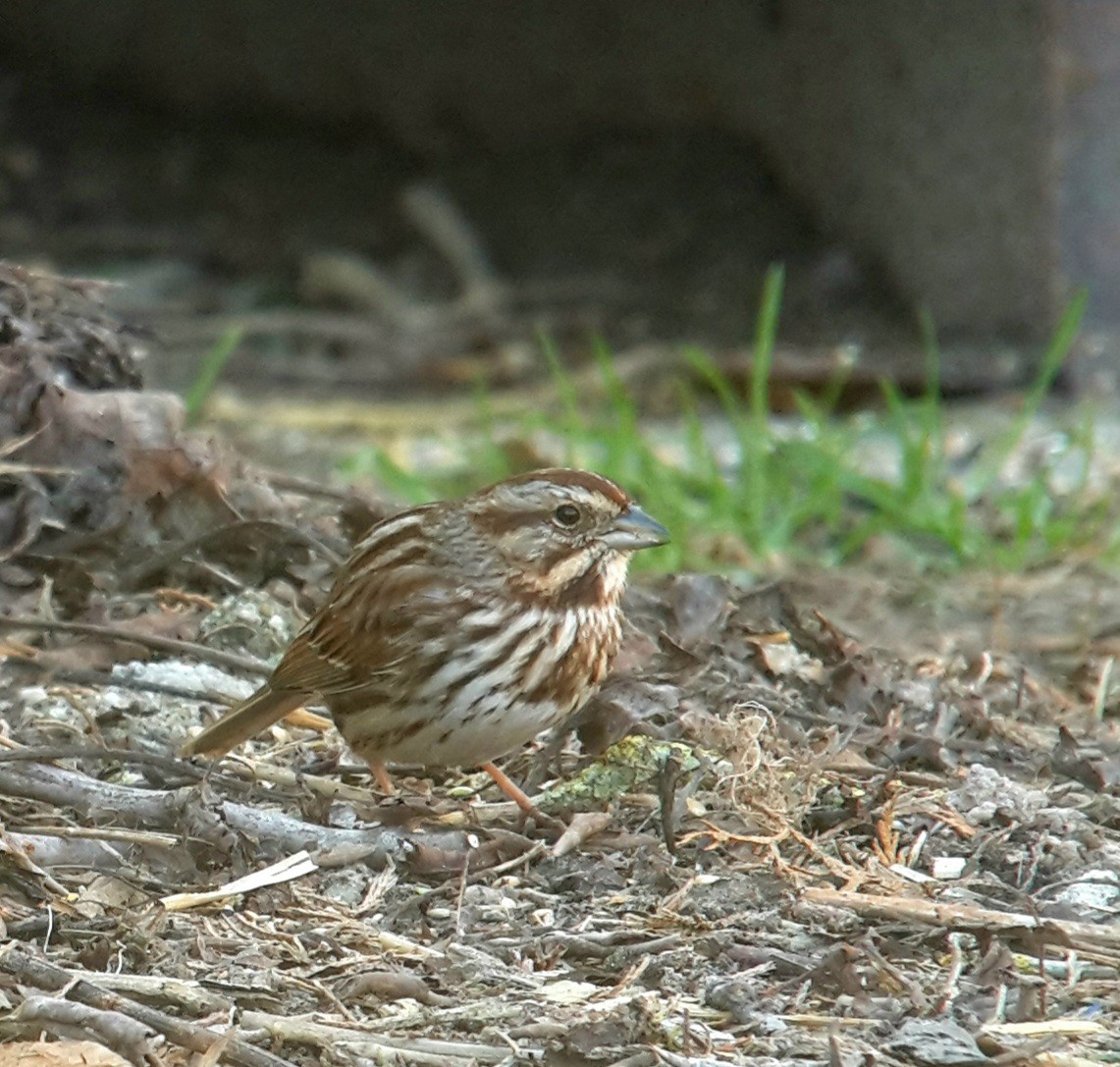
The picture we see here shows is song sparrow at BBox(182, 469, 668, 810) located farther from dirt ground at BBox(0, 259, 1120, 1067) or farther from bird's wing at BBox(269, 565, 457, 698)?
dirt ground at BBox(0, 259, 1120, 1067)

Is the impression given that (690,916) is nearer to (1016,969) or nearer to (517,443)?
(1016,969)

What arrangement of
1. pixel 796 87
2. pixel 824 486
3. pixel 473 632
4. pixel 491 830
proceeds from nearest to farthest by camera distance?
pixel 491 830 < pixel 473 632 < pixel 824 486 < pixel 796 87

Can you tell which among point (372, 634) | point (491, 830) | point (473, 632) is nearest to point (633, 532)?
point (473, 632)

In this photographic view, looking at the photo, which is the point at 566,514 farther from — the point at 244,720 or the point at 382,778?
the point at 244,720

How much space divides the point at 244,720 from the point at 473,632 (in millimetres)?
478

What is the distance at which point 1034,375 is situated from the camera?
7879 millimetres

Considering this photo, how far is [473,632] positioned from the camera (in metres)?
3.90

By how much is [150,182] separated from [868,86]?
4312mm

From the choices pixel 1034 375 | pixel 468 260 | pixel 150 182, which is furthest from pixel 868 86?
pixel 150 182

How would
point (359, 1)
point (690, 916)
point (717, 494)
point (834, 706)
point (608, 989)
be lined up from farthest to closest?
point (359, 1) < point (717, 494) < point (834, 706) < point (690, 916) < point (608, 989)

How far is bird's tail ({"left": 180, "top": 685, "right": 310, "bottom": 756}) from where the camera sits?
12.8 feet

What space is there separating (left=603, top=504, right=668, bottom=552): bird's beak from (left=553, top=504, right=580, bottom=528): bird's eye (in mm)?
69

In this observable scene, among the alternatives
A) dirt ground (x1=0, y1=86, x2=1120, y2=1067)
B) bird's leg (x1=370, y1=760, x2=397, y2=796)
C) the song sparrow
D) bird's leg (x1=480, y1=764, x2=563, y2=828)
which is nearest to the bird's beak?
the song sparrow

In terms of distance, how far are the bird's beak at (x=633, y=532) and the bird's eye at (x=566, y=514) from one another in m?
0.07
